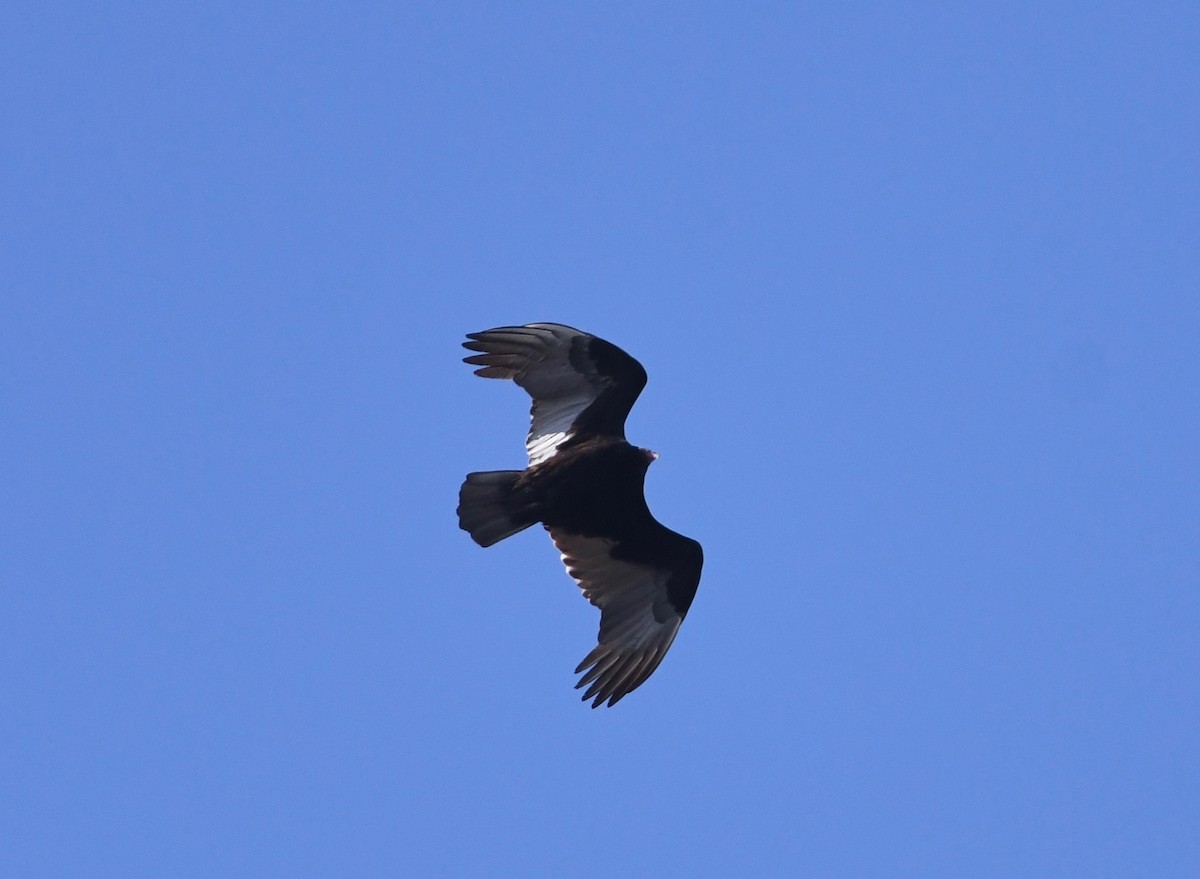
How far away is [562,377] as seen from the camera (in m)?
11.4

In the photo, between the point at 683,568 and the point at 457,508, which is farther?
the point at 683,568

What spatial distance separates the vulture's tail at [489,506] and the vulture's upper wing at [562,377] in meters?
0.40

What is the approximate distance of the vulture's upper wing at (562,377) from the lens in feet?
37.1

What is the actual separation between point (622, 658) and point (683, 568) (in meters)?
0.86

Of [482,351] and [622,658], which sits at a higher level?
[482,351]

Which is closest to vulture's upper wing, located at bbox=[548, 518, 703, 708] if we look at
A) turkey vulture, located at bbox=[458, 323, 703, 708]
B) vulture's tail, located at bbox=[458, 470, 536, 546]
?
turkey vulture, located at bbox=[458, 323, 703, 708]

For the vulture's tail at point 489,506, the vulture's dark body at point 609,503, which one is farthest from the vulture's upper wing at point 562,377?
the vulture's tail at point 489,506

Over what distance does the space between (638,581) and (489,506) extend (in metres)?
1.45

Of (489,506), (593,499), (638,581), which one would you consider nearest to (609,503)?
(593,499)

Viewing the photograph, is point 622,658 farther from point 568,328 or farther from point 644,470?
point 568,328

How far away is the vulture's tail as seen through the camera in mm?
11000

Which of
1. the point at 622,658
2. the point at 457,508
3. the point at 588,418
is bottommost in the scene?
the point at 622,658

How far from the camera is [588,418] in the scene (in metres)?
11.4

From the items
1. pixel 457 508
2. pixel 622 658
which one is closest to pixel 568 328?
pixel 457 508
